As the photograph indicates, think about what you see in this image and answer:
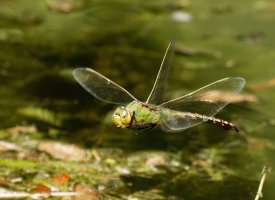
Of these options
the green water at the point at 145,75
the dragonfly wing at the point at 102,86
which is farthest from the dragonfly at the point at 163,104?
the green water at the point at 145,75

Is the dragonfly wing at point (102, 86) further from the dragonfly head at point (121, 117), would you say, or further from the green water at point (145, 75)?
the green water at point (145, 75)

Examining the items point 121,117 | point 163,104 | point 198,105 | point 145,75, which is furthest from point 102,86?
point 145,75

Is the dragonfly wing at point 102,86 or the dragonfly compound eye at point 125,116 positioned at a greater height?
the dragonfly wing at point 102,86

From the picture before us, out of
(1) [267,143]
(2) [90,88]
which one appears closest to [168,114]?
(2) [90,88]

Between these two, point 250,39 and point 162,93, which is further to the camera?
point 250,39

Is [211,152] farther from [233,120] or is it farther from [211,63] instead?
[211,63]

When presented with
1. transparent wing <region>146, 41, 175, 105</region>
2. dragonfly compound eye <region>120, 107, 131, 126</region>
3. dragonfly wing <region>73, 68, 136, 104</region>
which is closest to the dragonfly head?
dragonfly compound eye <region>120, 107, 131, 126</region>

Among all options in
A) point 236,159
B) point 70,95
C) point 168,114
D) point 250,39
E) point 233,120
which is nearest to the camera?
point 168,114
